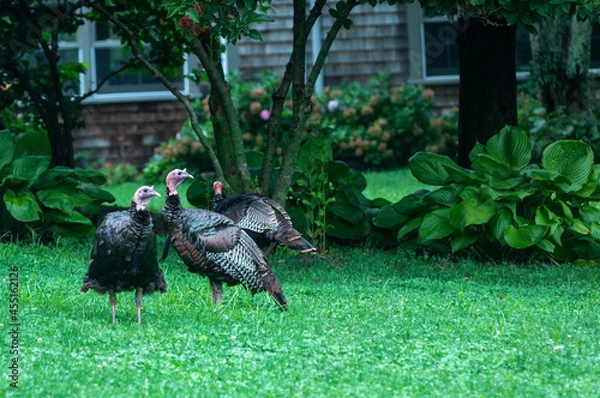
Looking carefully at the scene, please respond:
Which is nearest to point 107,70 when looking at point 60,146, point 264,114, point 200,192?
point 264,114

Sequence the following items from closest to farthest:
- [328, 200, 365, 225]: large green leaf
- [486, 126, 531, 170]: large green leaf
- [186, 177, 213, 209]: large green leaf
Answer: [486, 126, 531, 170]: large green leaf, [328, 200, 365, 225]: large green leaf, [186, 177, 213, 209]: large green leaf

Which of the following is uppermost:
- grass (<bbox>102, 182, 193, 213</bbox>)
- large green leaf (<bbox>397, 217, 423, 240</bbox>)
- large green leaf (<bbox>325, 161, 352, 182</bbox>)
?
large green leaf (<bbox>325, 161, 352, 182</bbox>)

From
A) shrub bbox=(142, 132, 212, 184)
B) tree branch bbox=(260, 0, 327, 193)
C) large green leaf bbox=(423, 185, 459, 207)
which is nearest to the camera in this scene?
large green leaf bbox=(423, 185, 459, 207)

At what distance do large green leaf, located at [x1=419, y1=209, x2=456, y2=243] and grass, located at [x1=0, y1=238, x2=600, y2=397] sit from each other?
516mm

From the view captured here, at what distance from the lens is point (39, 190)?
888 centimetres

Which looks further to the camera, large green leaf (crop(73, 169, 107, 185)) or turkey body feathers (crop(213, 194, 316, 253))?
large green leaf (crop(73, 169, 107, 185))

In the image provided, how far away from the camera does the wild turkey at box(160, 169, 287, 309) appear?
5883mm

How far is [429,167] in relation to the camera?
8.50 m

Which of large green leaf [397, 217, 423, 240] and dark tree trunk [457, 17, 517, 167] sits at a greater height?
dark tree trunk [457, 17, 517, 167]

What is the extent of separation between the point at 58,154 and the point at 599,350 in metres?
6.82

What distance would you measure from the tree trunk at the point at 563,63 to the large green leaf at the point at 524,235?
21.6ft

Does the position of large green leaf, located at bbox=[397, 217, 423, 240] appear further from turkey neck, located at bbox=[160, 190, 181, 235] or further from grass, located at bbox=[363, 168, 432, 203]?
grass, located at bbox=[363, 168, 432, 203]

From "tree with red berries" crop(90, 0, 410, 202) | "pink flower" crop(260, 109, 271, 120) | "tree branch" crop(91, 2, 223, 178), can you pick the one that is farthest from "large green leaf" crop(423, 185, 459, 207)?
"pink flower" crop(260, 109, 271, 120)

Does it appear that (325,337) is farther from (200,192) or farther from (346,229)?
(200,192)
